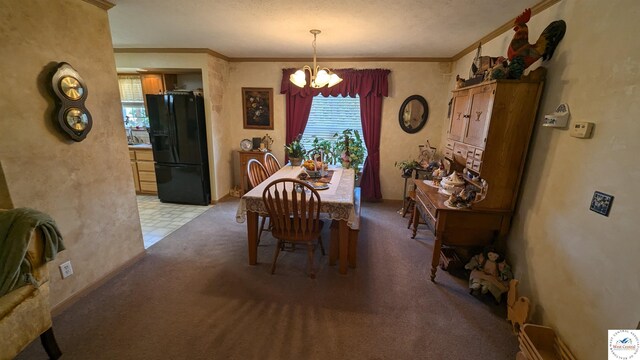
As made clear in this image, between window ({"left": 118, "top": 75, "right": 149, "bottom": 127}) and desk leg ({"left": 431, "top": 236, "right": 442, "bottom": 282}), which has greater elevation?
window ({"left": 118, "top": 75, "right": 149, "bottom": 127})

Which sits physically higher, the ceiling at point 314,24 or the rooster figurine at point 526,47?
the ceiling at point 314,24

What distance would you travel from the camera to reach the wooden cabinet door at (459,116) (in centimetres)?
237

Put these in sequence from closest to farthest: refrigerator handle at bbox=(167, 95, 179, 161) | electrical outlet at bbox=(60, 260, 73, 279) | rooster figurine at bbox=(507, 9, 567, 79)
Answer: rooster figurine at bbox=(507, 9, 567, 79) → electrical outlet at bbox=(60, 260, 73, 279) → refrigerator handle at bbox=(167, 95, 179, 161)

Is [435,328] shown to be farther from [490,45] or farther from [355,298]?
[490,45]

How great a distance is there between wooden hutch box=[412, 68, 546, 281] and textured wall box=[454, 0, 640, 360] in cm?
11

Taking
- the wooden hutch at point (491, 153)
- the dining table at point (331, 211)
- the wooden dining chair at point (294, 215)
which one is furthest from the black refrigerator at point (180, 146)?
the wooden hutch at point (491, 153)

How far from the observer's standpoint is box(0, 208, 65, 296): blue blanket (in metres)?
1.29

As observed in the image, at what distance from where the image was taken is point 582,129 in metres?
1.45

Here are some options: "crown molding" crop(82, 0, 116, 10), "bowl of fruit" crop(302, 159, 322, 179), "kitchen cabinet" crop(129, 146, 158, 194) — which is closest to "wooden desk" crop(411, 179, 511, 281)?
"bowl of fruit" crop(302, 159, 322, 179)

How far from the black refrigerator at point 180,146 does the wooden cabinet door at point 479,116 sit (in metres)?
3.54

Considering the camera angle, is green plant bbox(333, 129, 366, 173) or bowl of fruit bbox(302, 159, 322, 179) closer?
bowl of fruit bbox(302, 159, 322, 179)

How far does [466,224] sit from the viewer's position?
6.86 ft

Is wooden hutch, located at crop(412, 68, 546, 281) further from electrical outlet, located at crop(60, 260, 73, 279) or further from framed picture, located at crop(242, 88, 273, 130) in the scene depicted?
framed picture, located at crop(242, 88, 273, 130)

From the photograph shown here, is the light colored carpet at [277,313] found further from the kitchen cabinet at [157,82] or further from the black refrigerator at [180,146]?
the kitchen cabinet at [157,82]
